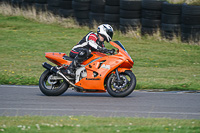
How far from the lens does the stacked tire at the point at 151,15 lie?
17.8 m

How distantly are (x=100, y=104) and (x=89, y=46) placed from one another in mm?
1601

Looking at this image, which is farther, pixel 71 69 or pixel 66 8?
pixel 66 8

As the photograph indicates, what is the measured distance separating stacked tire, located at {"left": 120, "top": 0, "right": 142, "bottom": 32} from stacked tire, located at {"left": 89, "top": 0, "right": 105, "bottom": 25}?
1.74 m

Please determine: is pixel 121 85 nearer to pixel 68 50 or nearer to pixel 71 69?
pixel 71 69

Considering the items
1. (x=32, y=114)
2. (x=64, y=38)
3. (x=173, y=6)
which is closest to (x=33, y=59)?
(x=64, y=38)

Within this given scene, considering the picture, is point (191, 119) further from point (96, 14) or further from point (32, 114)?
point (96, 14)

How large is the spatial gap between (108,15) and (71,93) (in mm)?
10760

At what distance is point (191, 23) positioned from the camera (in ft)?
53.7

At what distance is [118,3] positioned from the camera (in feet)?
64.6

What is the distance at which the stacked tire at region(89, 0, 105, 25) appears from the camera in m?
20.6

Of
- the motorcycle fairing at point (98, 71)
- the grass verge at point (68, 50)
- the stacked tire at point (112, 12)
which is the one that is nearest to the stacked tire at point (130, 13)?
the stacked tire at point (112, 12)

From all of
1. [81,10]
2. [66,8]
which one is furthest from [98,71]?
[66,8]

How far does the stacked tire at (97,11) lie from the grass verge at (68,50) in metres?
1.20

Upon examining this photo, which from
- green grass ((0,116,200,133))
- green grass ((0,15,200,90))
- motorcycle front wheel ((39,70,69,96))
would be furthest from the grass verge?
green grass ((0,116,200,133))
